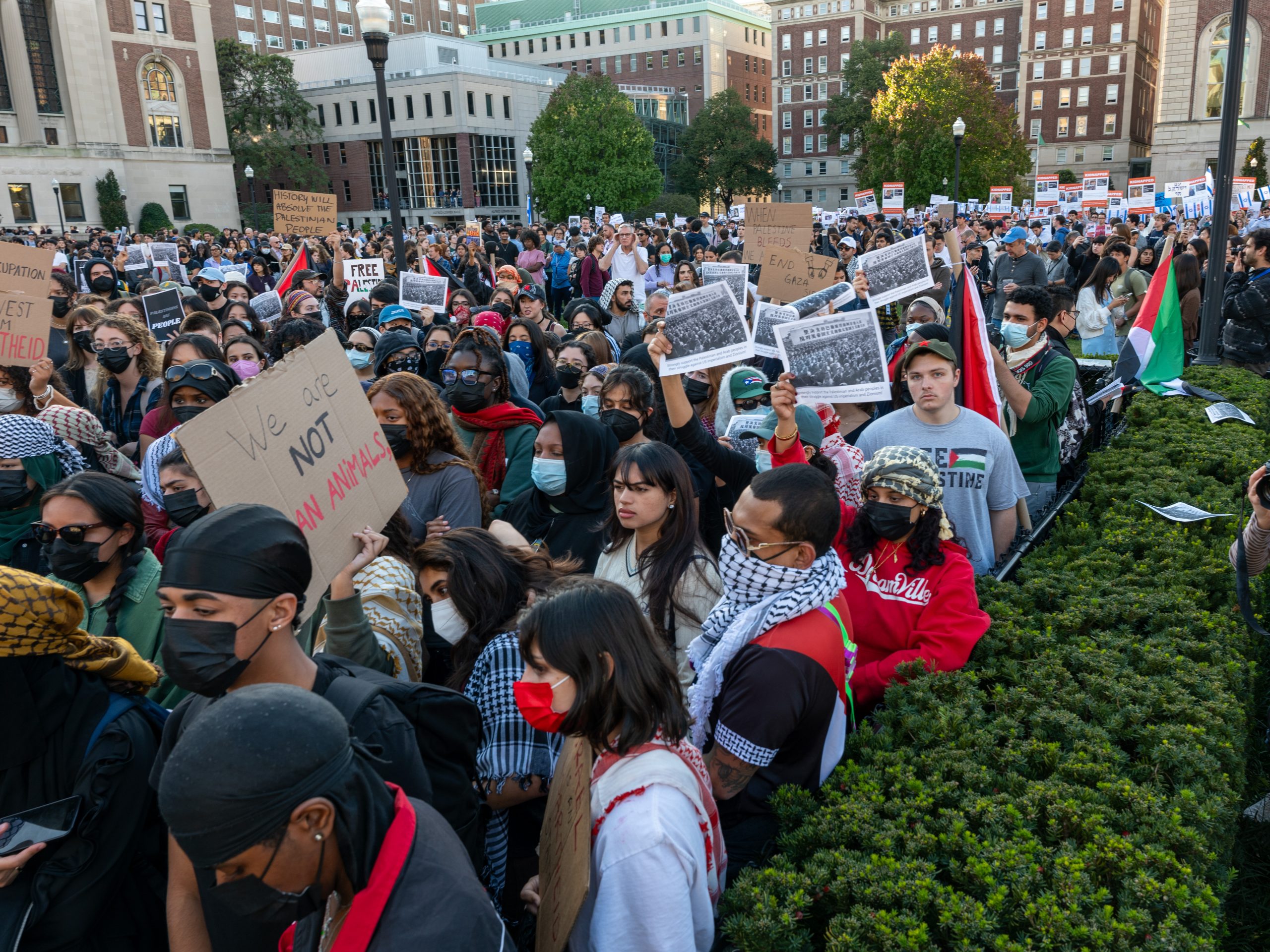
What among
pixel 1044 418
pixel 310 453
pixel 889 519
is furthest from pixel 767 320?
pixel 310 453

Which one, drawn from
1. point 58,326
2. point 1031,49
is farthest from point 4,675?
point 1031,49

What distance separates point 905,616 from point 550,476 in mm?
1744

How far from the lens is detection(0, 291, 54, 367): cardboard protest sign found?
5598 mm

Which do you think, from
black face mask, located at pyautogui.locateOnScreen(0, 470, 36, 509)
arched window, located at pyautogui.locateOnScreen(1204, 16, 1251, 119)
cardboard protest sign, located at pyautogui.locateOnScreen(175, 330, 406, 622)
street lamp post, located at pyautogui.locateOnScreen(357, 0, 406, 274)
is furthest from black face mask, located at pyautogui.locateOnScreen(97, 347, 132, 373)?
arched window, located at pyautogui.locateOnScreen(1204, 16, 1251, 119)

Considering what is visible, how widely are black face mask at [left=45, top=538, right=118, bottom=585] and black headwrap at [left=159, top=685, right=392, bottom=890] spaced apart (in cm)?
201

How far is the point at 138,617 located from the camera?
10.2 ft

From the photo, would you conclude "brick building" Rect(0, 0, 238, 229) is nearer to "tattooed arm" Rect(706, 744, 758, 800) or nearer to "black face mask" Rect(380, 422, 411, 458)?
"black face mask" Rect(380, 422, 411, 458)

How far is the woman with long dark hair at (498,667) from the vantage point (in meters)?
2.66

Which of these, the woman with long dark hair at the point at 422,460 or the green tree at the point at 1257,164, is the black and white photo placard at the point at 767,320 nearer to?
the woman with long dark hair at the point at 422,460

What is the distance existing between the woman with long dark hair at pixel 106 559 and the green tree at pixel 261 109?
75897mm

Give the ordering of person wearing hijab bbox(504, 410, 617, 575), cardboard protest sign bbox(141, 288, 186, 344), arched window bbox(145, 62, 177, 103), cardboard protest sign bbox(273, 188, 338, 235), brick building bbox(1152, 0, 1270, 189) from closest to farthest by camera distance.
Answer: person wearing hijab bbox(504, 410, 617, 575), cardboard protest sign bbox(141, 288, 186, 344), cardboard protest sign bbox(273, 188, 338, 235), brick building bbox(1152, 0, 1270, 189), arched window bbox(145, 62, 177, 103)

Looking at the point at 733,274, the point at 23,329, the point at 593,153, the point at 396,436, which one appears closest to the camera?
the point at 396,436

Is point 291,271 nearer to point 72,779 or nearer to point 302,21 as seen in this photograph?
point 72,779

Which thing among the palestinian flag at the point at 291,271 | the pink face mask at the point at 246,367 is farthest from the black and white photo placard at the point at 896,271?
the palestinian flag at the point at 291,271
